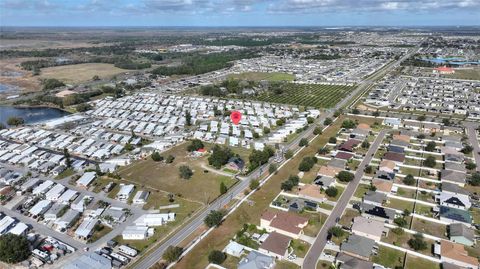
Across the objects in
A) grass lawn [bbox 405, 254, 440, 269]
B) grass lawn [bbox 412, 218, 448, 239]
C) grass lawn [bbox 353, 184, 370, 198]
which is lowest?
grass lawn [bbox 405, 254, 440, 269]

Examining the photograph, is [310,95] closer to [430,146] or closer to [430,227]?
[430,146]

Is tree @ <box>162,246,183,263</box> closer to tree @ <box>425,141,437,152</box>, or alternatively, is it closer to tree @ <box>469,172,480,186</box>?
tree @ <box>469,172,480,186</box>

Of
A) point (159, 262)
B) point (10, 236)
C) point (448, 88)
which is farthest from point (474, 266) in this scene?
point (448, 88)

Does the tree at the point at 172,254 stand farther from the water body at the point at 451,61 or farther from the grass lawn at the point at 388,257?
the water body at the point at 451,61

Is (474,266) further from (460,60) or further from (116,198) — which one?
(460,60)

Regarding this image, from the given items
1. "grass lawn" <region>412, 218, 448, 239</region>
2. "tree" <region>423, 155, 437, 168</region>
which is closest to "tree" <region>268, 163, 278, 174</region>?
"grass lawn" <region>412, 218, 448, 239</region>
